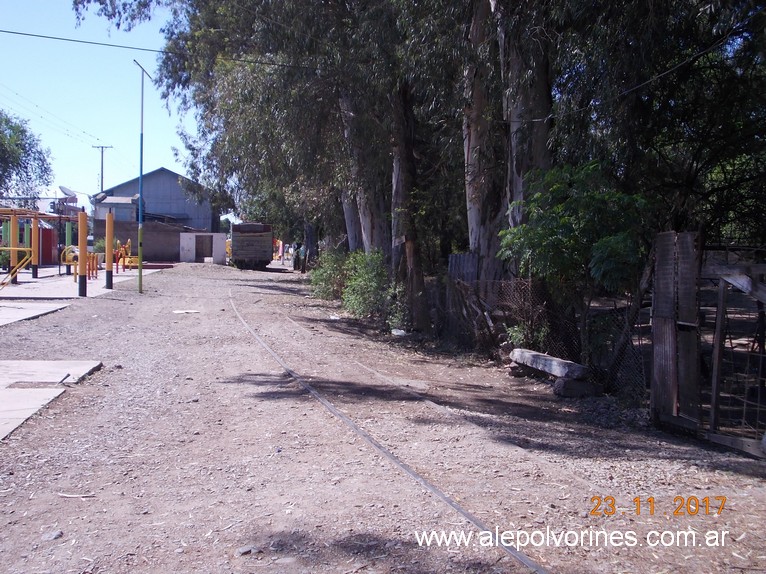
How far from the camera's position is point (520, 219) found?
14.1 m

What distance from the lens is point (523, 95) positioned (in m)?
14.2

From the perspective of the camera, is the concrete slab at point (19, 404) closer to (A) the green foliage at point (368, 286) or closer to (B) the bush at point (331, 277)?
(A) the green foliage at point (368, 286)

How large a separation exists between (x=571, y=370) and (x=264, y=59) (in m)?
14.9

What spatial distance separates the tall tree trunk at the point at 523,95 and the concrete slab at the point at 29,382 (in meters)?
8.19

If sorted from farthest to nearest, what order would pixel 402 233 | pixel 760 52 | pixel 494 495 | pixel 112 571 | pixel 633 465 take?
pixel 402 233 → pixel 760 52 → pixel 633 465 → pixel 494 495 → pixel 112 571

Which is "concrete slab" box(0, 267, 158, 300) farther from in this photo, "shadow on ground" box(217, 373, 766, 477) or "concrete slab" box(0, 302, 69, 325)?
"shadow on ground" box(217, 373, 766, 477)

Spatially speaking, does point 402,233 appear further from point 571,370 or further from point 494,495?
point 494,495

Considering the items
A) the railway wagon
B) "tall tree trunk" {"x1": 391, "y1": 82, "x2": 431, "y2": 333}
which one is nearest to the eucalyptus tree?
the railway wagon

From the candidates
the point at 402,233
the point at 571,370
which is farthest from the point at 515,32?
the point at 402,233

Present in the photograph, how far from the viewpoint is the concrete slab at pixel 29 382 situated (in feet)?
28.7

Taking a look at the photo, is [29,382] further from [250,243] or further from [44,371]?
[250,243]

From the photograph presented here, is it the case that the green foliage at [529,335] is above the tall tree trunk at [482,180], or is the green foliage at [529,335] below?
below

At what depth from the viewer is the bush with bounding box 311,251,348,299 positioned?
2944cm

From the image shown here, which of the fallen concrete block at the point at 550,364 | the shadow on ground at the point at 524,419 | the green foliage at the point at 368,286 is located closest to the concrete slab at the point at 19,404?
the shadow on ground at the point at 524,419
